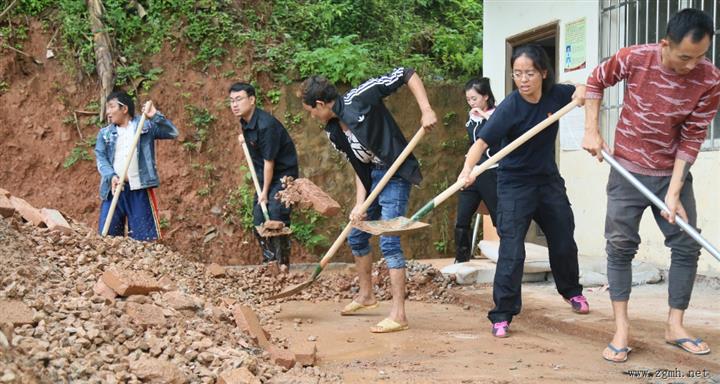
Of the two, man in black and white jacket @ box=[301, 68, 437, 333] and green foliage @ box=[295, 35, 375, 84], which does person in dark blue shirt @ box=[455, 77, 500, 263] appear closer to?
man in black and white jacket @ box=[301, 68, 437, 333]

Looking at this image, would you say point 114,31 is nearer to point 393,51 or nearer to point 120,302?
point 393,51

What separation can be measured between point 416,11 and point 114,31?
5.66 meters

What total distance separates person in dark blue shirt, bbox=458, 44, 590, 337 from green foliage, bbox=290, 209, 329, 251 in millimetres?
4718

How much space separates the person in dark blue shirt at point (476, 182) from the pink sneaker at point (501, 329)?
164 cm

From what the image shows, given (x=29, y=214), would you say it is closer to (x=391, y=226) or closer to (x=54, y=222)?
(x=54, y=222)

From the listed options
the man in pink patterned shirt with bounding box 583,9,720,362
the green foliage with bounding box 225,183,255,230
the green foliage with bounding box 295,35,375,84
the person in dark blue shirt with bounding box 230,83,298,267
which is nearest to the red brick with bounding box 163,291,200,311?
the man in pink patterned shirt with bounding box 583,9,720,362

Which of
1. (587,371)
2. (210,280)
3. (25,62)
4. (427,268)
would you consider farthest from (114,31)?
(587,371)

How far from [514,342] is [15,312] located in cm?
271

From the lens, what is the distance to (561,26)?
7.73 metres

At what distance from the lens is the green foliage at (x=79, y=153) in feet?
30.5

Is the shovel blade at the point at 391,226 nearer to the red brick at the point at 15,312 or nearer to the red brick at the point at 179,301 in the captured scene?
the red brick at the point at 179,301

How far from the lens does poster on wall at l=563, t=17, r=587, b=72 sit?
290 inches

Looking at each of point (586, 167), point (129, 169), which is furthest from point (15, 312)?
point (586, 167)

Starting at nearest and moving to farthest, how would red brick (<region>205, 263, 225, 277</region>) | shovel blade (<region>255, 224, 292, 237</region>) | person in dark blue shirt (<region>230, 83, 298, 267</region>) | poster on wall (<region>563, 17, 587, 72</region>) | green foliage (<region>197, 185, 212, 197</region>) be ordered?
red brick (<region>205, 263, 225, 277</region>) < person in dark blue shirt (<region>230, 83, 298, 267</region>) < shovel blade (<region>255, 224, 292, 237</region>) < poster on wall (<region>563, 17, 587, 72</region>) < green foliage (<region>197, 185, 212, 197</region>)
